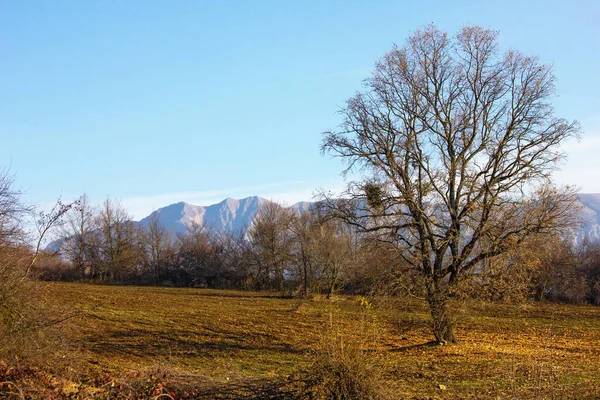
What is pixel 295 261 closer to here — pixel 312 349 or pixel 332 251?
pixel 332 251

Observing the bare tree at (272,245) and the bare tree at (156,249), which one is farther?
the bare tree at (156,249)

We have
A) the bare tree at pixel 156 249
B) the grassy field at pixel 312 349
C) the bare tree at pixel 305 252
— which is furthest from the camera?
the bare tree at pixel 156 249

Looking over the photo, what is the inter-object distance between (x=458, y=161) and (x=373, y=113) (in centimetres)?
329

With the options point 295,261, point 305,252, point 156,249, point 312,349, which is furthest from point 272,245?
point 312,349

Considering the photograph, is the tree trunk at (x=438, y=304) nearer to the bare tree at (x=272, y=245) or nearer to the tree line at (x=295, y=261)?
the tree line at (x=295, y=261)

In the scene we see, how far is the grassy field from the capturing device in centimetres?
813

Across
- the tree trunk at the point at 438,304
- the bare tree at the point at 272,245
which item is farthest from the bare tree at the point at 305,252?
the tree trunk at the point at 438,304

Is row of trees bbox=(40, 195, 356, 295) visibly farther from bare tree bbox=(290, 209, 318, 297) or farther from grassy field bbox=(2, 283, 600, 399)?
grassy field bbox=(2, 283, 600, 399)

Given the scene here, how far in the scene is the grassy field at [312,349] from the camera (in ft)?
26.7

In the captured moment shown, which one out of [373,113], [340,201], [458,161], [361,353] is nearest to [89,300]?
[340,201]

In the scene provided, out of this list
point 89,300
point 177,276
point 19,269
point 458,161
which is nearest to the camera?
point 19,269

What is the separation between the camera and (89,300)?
2616cm

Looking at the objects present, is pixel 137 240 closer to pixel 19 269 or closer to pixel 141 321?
pixel 141 321

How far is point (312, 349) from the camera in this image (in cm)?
790
